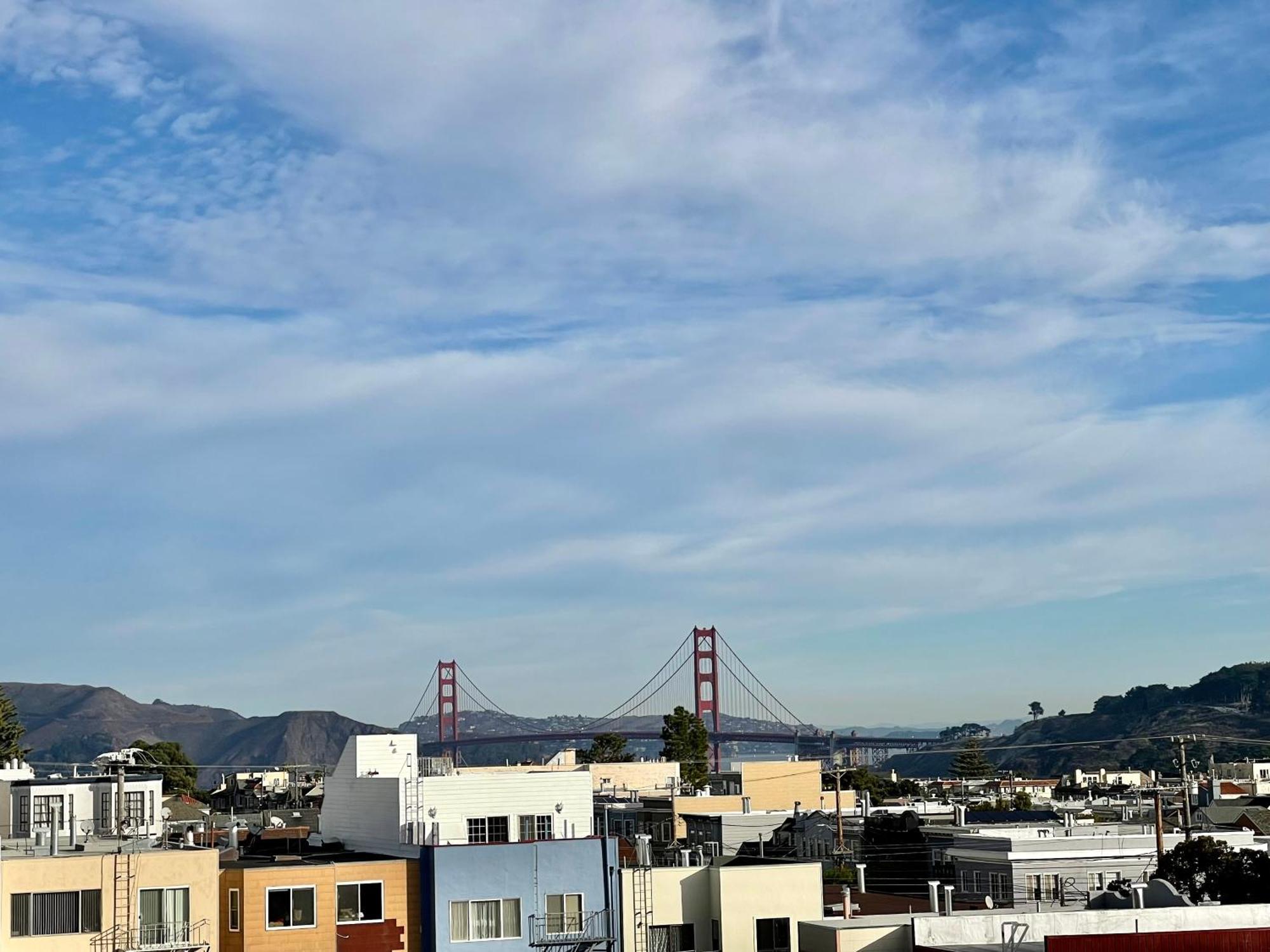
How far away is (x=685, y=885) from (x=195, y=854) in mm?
15611

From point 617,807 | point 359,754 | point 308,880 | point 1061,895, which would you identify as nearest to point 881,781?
point 617,807

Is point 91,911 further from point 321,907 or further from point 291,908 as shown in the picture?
point 321,907

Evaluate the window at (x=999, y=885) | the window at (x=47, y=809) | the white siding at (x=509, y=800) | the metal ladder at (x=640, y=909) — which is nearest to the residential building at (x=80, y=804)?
the window at (x=47, y=809)

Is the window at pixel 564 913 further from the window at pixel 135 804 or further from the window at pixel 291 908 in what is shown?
the window at pixel 135 804

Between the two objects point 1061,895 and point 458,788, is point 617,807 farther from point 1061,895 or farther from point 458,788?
point 458,788

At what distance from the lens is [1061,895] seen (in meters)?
70.6

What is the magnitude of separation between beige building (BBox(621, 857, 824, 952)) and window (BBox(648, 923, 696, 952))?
0.02 m

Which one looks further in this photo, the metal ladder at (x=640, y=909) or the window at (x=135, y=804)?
the window at (x=135, y=804)

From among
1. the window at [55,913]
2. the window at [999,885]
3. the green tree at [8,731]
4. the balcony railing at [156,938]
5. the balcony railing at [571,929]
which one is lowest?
the window at [999,885]

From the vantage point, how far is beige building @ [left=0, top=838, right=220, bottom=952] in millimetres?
46719

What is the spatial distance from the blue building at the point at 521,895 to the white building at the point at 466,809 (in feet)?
7.75

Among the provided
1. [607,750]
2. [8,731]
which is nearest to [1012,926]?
[8,731]

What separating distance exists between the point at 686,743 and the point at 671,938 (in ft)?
422

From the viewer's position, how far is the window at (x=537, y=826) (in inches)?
2276
